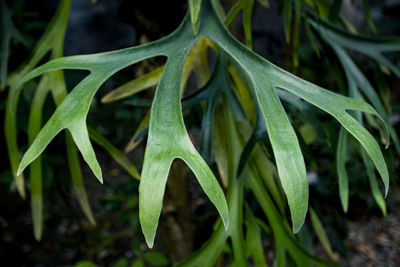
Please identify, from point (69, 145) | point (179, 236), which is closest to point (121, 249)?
point (179, 236)

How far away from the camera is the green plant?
0.43 m

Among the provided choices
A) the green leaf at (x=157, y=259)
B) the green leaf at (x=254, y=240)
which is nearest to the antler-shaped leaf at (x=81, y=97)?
the green leaf at (x=254, y=240)

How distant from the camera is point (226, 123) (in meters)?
0.73

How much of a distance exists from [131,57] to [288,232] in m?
0.42

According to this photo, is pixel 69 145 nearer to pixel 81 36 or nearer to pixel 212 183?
pixel 212 183

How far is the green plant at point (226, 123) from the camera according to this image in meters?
0.43

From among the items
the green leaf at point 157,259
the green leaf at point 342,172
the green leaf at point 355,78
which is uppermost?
the green leaf at point 355,78

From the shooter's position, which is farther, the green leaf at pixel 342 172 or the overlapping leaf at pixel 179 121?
the green leaf at pixel 342 172

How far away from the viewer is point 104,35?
3170mm

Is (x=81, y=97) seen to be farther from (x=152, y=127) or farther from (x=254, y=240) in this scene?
(x=254, y=240)

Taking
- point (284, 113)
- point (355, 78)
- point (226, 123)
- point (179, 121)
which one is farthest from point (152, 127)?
point (355, 78)

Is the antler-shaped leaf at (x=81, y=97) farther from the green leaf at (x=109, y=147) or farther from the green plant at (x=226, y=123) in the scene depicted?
the green leaf at (x=109, y=147)

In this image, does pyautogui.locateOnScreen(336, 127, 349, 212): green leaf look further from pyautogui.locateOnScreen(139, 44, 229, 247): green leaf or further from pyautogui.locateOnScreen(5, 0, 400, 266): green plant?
pyautogui.locateOnScreen(139, 44, 229, 247): green leaf

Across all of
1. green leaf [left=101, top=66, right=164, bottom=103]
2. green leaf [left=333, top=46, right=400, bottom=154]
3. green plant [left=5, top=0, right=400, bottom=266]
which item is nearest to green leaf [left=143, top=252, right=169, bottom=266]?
green plant [left=5, top=0, right=400, bottom=266]
